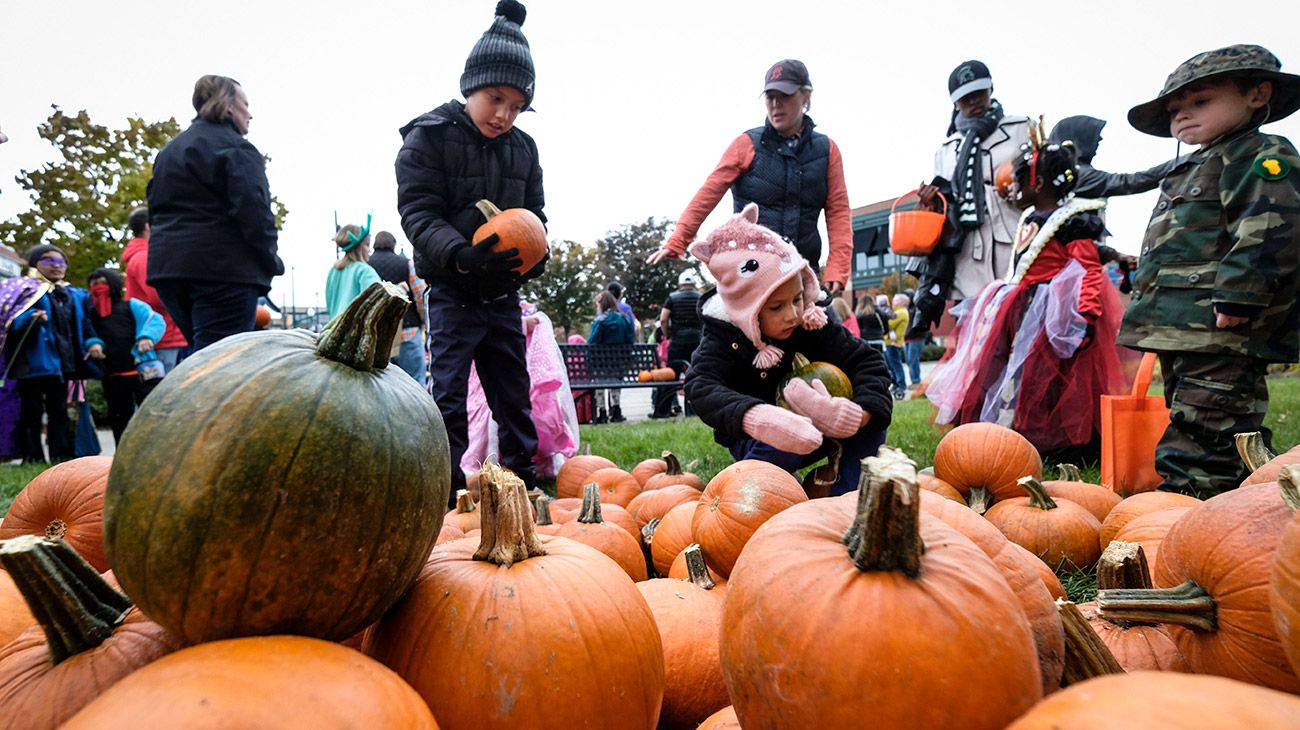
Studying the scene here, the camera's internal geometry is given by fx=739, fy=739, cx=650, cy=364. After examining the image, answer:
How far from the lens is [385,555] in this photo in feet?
3.54

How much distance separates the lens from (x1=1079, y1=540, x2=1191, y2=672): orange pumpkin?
1.42m

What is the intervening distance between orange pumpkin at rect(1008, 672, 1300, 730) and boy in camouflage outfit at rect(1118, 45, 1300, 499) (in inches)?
131

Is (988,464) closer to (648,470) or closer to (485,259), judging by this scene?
(648,470)

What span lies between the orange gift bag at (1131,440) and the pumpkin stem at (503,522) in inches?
145

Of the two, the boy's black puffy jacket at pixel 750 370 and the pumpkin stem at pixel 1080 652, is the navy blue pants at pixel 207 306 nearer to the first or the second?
the boy's black puffy jacket at pixel 750 370

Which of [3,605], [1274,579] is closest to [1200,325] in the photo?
[1274,579]

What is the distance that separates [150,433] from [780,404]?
9.78 ft

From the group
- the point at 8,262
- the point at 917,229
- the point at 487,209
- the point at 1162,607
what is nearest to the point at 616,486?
the point at 487,209

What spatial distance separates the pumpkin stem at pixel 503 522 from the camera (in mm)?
1281

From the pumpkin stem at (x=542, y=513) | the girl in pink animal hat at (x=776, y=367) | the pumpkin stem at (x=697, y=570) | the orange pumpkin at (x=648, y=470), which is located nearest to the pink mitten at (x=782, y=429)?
the girl in pink animal hat at (x=776, y=367)

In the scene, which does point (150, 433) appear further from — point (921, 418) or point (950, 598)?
point (921, 418)

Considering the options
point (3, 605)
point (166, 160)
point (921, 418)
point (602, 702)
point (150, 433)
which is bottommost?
point (921, 418)

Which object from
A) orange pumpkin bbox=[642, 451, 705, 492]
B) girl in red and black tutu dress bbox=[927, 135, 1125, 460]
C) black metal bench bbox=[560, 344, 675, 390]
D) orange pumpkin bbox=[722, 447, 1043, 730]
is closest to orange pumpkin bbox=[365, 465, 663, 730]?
orange pumpkin bbox=[722, 447, 1043, 730]

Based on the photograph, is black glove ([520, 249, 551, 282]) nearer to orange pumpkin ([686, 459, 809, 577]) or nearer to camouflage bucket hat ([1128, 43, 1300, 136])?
orange pumpkin ([686, 459, 809, 577])
